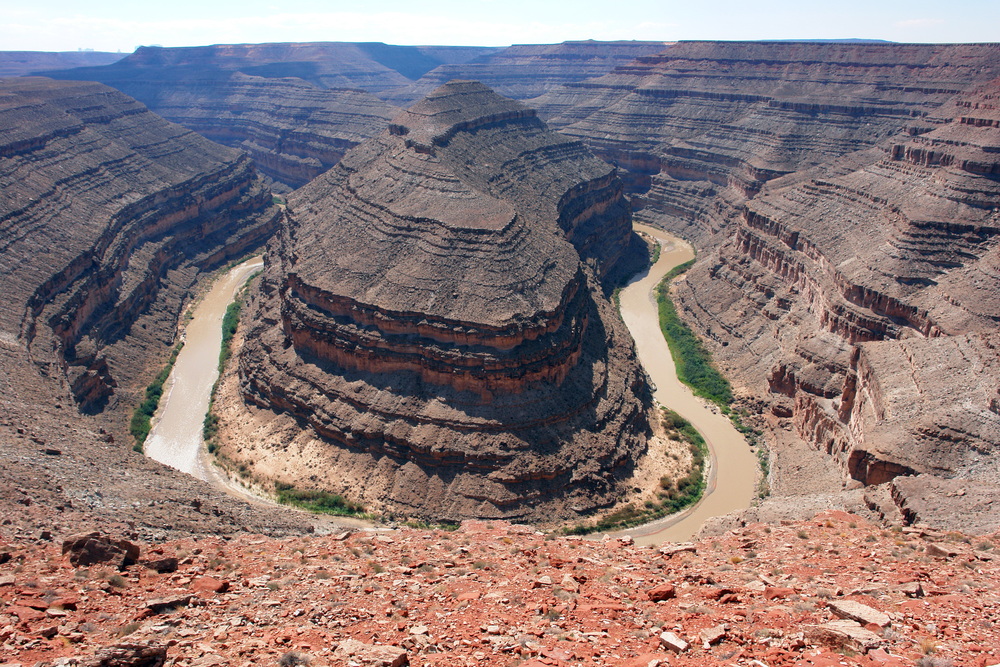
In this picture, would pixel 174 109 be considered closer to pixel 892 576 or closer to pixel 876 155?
pixel 876 155

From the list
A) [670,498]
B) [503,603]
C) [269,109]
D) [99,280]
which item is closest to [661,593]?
[503,603]

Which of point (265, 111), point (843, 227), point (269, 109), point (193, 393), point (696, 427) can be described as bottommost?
point (193, 393)

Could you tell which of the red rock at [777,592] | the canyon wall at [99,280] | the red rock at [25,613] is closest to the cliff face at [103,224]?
the canyon wall at [99,280]

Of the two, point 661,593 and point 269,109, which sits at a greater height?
point 269,109

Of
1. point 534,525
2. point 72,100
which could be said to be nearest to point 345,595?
point 534,525

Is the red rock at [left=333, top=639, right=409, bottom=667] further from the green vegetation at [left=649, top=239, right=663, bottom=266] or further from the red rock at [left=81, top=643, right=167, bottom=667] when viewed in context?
the green vegetation at [left=649, top=239, right=663, bottom=266]

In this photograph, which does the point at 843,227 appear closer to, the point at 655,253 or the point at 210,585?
the point at 655,253
